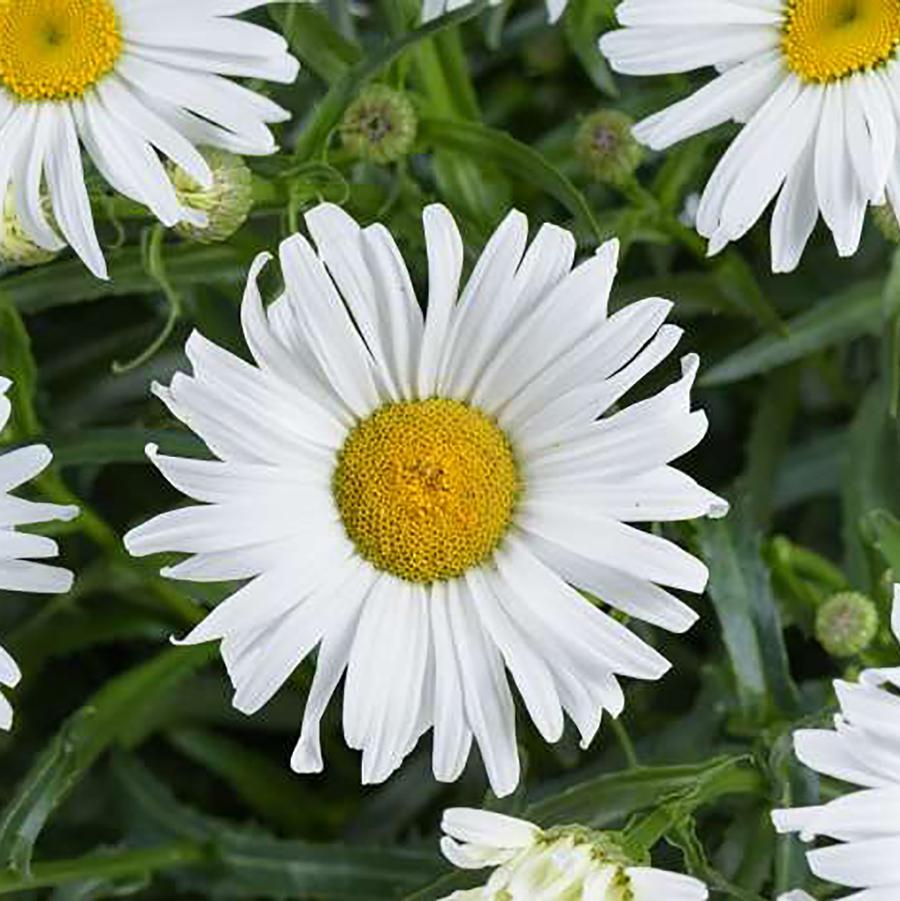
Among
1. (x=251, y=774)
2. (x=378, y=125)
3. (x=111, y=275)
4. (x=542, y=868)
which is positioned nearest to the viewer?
(x=542, y=868)

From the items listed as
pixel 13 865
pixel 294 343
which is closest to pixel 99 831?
pixel 13 865

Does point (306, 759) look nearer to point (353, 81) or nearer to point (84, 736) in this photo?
point (84, 736)

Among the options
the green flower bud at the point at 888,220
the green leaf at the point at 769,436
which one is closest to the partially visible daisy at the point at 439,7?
the green flower bud at the point at 888,220

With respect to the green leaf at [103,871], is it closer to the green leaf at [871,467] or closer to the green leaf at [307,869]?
the green leaf at [307,869]

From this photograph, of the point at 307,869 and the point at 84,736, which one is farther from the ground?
the point at 84,736

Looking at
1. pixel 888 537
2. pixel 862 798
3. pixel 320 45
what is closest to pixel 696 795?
pixel 862 798

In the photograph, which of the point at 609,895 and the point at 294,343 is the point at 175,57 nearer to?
the point at 294,343
